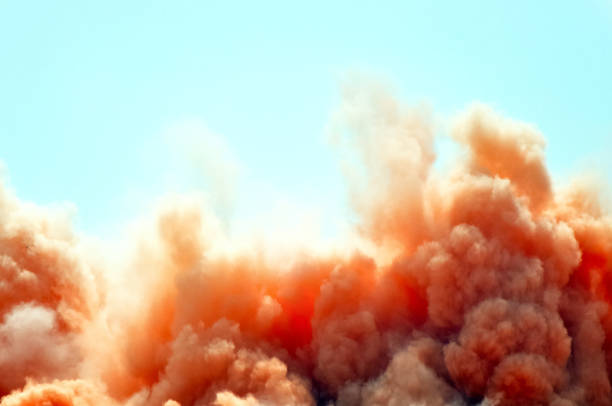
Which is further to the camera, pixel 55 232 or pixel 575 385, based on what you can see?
pixel 55 232

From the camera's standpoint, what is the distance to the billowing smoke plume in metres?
24.4

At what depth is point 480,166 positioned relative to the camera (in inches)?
1156

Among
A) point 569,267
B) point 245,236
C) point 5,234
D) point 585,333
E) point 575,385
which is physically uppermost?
point 5,234

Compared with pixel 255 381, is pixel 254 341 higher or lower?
higher

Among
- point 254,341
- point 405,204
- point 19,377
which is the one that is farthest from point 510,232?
point 19,377

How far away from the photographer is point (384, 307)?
28.1 metres

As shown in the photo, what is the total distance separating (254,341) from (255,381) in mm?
2461

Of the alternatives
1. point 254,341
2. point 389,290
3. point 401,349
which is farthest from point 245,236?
point 401,349

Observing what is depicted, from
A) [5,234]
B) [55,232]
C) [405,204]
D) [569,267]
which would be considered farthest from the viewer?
[55,232]

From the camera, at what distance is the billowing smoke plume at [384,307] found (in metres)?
24.4

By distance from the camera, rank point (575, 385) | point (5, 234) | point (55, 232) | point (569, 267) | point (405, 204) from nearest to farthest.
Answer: point (575, 385)
point (569, 267)
point (405, 204)
point (5, 234)
point (55, 232)

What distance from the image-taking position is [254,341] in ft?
89.7

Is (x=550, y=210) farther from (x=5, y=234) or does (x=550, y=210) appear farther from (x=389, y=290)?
(x=5, y=234)

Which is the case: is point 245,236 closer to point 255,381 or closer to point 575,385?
point 255,381
